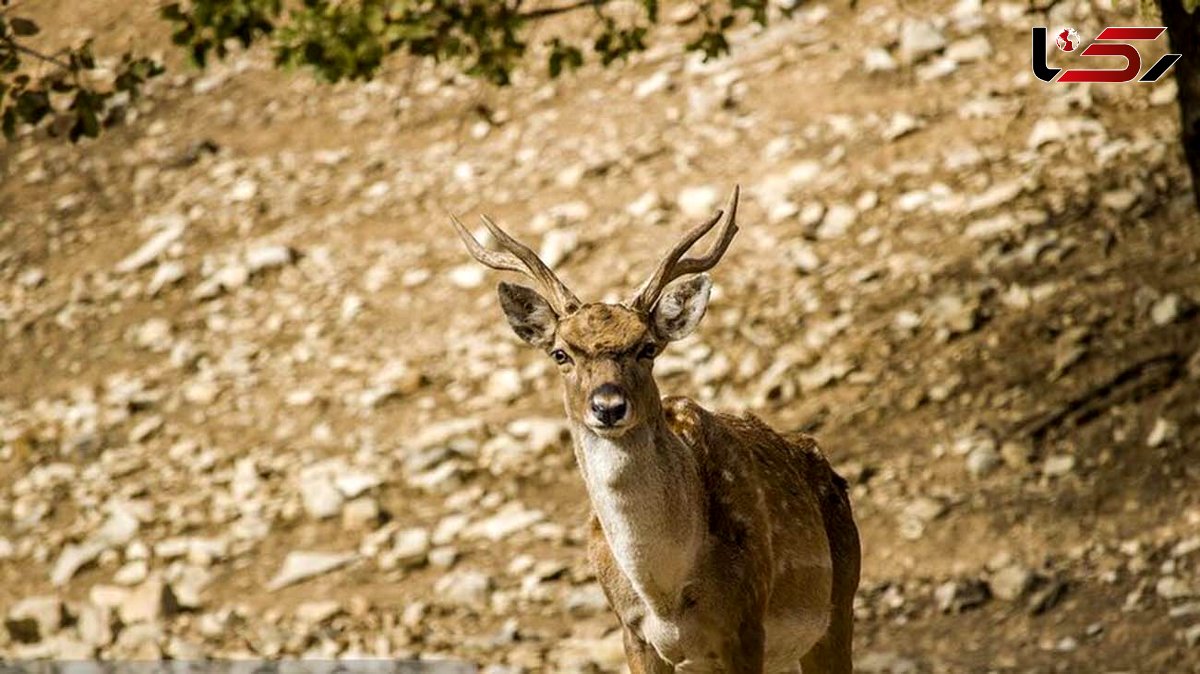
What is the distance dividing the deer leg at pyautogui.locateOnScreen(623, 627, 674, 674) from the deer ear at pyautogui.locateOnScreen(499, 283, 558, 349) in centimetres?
117

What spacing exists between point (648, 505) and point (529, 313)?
0.89 metres

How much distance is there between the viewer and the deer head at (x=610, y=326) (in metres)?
8.54

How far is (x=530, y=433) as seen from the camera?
16.6 metres

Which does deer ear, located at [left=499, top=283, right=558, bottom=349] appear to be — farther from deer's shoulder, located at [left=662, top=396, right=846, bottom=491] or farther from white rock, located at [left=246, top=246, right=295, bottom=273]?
white rock, located at [left=246, top=246, right=295, bottom=273]

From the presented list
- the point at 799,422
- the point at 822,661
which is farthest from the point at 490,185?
the point at 822,661

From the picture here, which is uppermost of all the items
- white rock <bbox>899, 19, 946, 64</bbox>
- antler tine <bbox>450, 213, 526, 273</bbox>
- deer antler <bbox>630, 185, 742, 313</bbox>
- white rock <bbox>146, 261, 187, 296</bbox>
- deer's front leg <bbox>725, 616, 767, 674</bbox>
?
antler tine <bbox>450, 213, 526, 273</bbox>

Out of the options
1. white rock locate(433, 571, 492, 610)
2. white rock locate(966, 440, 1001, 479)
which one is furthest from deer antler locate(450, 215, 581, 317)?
white rock locate(966, 440, 1001, 479)

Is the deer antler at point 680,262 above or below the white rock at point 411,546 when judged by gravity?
above

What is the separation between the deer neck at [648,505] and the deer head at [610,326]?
95 millimetres

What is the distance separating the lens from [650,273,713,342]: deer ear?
902 centimetres

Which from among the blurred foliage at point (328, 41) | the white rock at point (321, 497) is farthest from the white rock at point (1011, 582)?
the white rock at point (321, 497)

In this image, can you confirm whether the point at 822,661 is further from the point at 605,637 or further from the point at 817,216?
the point at 817,216

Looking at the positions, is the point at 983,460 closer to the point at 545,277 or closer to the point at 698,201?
the point at 698,201

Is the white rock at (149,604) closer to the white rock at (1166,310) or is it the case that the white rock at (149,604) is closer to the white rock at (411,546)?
the white rock at (411,546)
